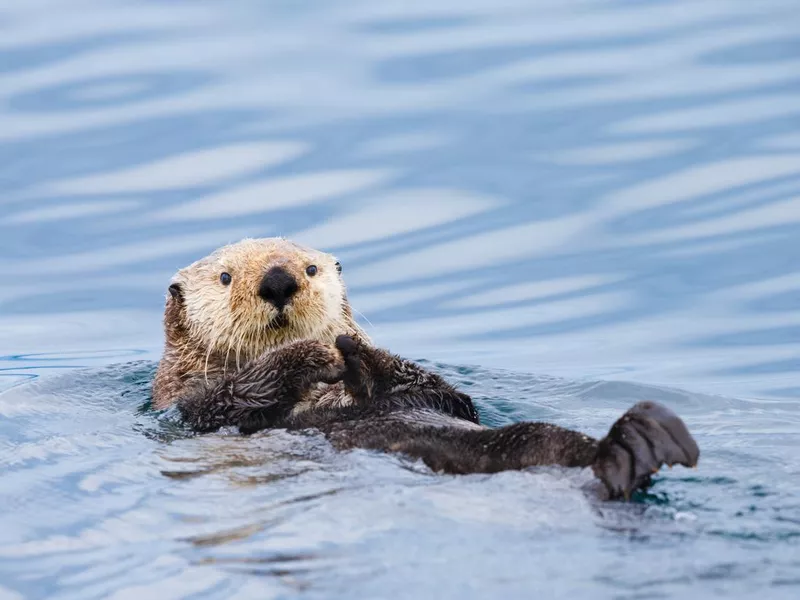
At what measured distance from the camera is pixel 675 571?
12.1 ft

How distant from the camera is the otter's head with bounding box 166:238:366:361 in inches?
236

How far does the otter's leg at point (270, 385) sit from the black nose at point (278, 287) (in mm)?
326

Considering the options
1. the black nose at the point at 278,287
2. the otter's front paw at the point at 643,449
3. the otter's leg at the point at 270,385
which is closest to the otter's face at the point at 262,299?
the black nose at the point at 278,287

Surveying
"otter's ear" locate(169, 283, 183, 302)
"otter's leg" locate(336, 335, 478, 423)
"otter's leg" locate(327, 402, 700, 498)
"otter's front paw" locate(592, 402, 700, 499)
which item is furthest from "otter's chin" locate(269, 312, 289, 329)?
"otter's front paw" locate(592, 402, 700, 499)

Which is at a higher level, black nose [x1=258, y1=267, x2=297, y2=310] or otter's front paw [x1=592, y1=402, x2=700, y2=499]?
black nose [x1=258, y1=267, x2=297, y2=310]

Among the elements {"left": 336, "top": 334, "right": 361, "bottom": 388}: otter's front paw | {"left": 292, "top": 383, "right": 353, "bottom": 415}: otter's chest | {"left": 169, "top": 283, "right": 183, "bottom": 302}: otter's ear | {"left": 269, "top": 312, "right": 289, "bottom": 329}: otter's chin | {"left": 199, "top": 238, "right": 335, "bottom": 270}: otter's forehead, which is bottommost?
{"left": 292, "top": 383, "right": 353, "bottom": 415}: otter's chest

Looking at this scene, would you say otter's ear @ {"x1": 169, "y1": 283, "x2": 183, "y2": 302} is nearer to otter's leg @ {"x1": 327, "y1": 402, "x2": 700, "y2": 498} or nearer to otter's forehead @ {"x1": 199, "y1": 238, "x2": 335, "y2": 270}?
otter's forehead @ {"x1": 199, "y1": 238, "x2": 335, "y2": 270}

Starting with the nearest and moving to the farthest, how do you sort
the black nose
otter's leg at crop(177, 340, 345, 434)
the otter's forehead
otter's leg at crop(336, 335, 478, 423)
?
otter's leg at crop(177, 340, 345, 434) < otter's leg at crop(336, 335, 478, 423) < the black nose < the otter's forehead

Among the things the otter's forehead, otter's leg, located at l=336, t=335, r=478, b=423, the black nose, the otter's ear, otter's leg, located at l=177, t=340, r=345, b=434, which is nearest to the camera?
otter's leg, located at l=177, t=340, r=345, b=434

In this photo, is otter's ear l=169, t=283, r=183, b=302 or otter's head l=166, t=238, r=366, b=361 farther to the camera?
otter's ear l=169, t=283, r=183, b=302

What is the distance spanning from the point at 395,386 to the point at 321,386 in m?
0.59

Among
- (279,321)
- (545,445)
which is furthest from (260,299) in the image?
(545,445)

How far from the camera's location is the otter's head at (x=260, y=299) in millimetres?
6004

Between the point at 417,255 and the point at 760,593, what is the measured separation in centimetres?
600
